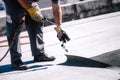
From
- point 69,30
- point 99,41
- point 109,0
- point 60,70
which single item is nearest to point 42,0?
point 109,0

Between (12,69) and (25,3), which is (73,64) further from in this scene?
(25,3)

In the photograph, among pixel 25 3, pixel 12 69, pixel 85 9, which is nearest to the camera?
pixel 25 3

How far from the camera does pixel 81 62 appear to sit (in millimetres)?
5172

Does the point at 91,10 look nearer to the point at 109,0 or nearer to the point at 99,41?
the point at 109,0

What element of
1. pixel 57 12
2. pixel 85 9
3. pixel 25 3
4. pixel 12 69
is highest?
pixel 25 3

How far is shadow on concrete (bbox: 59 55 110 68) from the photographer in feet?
16.0

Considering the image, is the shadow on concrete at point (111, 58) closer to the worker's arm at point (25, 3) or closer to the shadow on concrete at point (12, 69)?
the shadow on concrete at point (12, 69)

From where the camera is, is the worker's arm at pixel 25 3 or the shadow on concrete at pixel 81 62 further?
the shadow on concrete at pixel 81 62

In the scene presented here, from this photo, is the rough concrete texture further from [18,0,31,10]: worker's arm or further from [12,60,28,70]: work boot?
[18,0,31,10]: worker's arm

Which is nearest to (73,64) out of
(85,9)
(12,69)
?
(12,69)

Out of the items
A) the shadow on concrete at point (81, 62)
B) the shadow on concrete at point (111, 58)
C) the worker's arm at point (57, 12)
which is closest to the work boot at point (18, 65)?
the shadow on concrete at point (81, 62)

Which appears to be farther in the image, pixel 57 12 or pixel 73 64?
pixel 73 64

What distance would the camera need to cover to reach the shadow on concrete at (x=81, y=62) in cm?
488

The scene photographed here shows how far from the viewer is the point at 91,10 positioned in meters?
10.1
